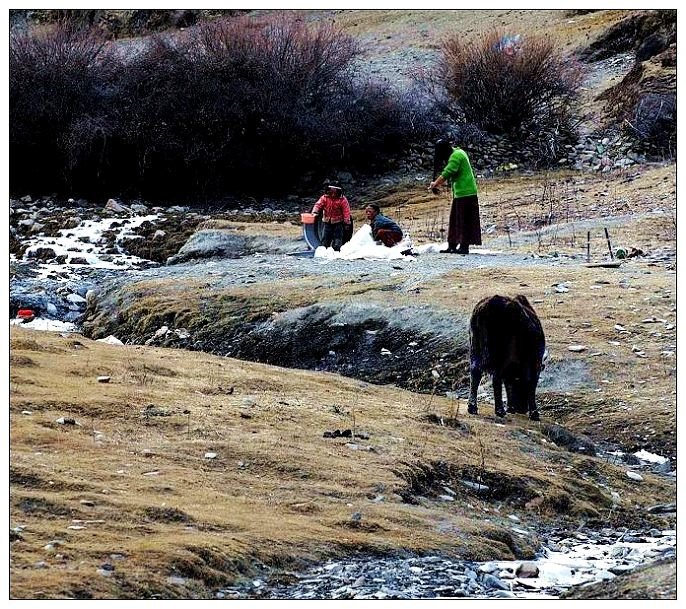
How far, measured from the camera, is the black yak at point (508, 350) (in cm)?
988

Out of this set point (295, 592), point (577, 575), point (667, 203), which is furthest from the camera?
point (667, 203)

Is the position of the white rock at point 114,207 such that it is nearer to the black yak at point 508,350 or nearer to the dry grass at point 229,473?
the dry grass at point 229,473

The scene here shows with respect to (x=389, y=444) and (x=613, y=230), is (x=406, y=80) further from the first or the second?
(x=389, y=444)

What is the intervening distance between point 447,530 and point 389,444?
175 cm

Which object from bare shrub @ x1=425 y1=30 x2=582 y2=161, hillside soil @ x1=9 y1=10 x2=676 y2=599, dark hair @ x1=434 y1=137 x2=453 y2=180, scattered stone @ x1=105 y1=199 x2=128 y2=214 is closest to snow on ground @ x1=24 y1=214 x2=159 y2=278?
scattered stone @ x1=105 y1=199 x2=128 y2=214

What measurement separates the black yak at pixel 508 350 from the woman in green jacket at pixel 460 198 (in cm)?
566

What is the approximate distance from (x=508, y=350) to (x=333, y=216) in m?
7.64

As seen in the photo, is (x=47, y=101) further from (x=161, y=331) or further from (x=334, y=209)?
(x=161, y=331)

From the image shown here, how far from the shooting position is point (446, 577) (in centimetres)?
606

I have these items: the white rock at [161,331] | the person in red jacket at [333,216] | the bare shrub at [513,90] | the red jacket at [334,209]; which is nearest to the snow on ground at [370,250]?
the person in red jacket at [333,216]

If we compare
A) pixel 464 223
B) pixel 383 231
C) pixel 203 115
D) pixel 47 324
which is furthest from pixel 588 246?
pixel 203 115

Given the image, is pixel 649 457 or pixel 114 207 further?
pixel 114 207

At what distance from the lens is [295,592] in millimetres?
5711

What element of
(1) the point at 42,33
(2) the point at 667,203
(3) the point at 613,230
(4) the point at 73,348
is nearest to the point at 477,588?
(4) the point at 73,348
